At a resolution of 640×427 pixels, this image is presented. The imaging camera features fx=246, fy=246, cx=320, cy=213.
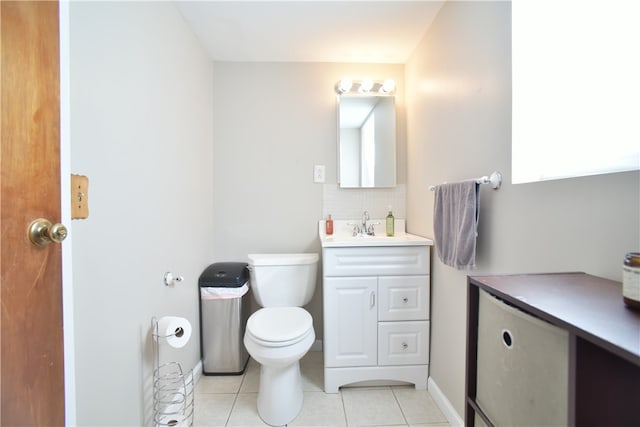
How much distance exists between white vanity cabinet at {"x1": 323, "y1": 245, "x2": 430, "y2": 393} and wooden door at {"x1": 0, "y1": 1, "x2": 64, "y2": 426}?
1.11 meters

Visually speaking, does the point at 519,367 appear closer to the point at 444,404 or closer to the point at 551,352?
the point at 551,352

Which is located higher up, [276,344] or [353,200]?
[353,200]

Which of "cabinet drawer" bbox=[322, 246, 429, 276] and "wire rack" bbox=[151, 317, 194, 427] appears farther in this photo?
"cabinet drawer" bbox=[322, 246, 429, 276]

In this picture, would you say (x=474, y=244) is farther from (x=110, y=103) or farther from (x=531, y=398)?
(x=110, y=103)

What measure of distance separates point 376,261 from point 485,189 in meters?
0.68

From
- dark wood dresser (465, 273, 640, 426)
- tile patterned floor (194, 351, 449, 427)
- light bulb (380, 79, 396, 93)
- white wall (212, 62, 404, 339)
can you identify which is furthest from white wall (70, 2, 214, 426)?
light bulb (380, 79, 396, 93)

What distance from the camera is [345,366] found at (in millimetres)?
1479

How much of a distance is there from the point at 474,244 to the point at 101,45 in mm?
1582

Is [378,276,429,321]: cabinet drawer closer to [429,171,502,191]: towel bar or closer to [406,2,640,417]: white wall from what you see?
[406,2,640,417]: white wall

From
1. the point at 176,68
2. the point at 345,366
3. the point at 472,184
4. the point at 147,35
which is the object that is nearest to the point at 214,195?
the point at 176,68

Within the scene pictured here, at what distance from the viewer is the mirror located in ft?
6.17

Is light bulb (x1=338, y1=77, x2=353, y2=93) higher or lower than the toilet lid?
higher

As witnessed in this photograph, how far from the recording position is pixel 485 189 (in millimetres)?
1045

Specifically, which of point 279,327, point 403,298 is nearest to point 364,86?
point 403,298
